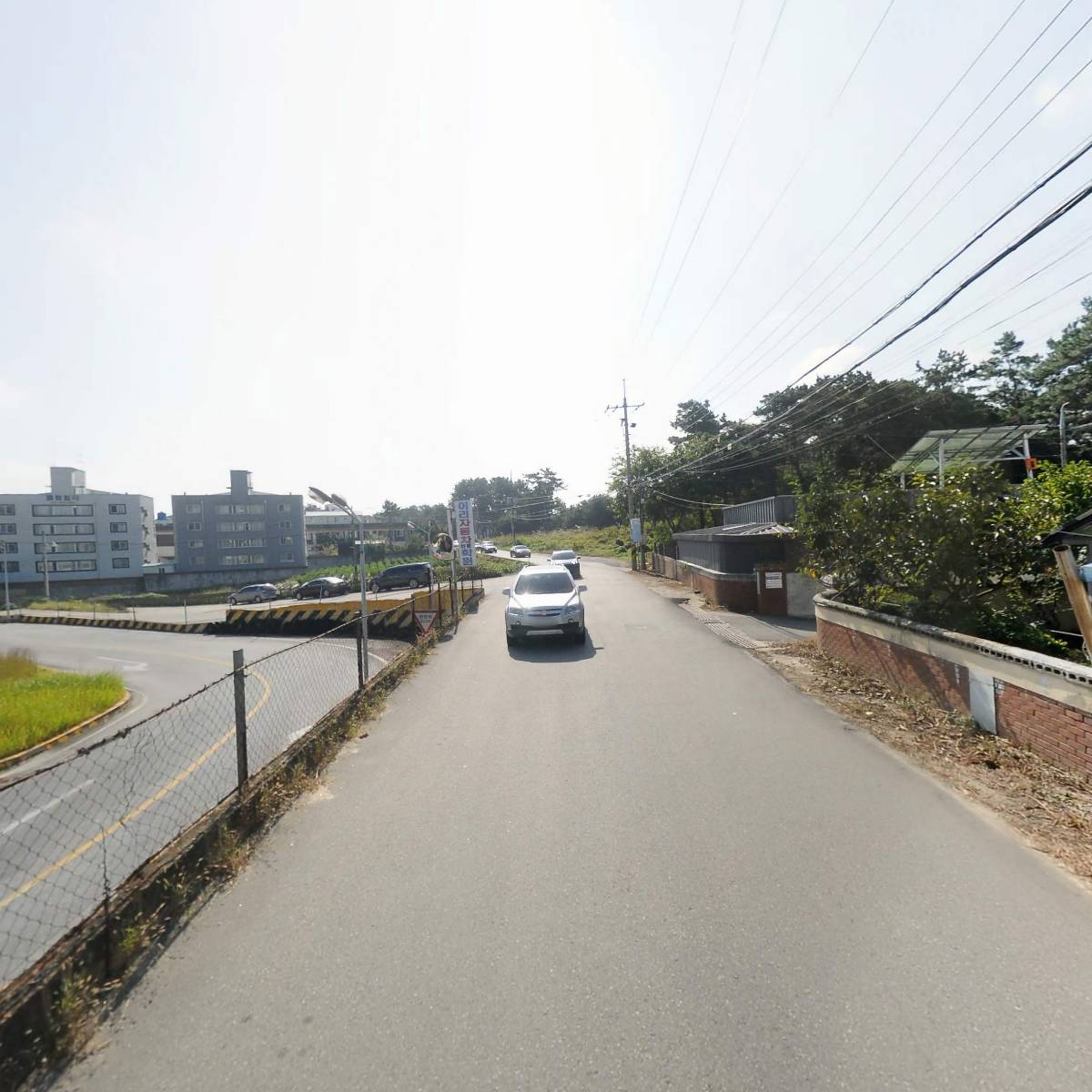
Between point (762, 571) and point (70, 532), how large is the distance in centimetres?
8443

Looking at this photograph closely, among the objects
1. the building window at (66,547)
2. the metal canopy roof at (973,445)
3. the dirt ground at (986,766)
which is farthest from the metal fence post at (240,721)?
the building window at (66,547)

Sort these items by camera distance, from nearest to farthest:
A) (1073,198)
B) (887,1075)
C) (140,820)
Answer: (887,1075), (1073,198), (140,820)

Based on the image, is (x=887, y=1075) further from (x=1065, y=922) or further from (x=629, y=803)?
(x=629, y=803)

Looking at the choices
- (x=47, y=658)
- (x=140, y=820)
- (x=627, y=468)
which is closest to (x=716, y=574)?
(x=140, y=820)

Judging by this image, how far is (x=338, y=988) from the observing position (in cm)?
327

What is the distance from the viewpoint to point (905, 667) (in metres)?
8.72

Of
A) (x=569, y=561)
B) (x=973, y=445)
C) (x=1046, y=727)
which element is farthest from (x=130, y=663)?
(x=973, y=445)

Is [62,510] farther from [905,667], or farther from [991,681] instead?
[991,681]

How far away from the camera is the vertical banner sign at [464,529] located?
86.9 ft

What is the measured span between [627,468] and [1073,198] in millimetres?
38135

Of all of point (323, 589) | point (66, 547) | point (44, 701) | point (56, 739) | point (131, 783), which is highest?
point (66, 547)

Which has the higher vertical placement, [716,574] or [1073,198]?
[1073,198]

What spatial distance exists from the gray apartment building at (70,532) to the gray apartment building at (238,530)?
5.25 meters

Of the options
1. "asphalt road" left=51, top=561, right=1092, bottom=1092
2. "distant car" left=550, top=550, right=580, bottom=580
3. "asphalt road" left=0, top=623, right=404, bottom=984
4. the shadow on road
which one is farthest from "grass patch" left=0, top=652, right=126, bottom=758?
"distant car" left=550, top=550, right=580, bottom=580
